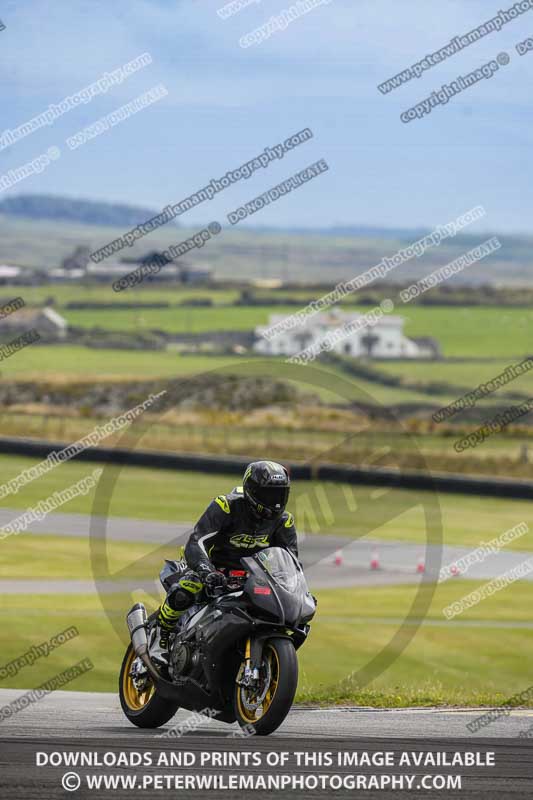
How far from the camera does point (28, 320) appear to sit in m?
135

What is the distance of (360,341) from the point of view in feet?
460

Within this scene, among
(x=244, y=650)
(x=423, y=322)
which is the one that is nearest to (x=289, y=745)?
(x=244, y=650)

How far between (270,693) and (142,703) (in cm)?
170

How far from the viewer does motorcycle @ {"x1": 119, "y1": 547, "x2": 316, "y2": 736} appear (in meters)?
8.32

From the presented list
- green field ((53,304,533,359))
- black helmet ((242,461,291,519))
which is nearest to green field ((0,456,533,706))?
black helmet ((242,461,291,519))

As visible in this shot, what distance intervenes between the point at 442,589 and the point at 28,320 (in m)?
110

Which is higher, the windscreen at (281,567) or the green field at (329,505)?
the windscreen at (281,567)

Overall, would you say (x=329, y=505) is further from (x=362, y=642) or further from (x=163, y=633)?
(x=163, y=633)

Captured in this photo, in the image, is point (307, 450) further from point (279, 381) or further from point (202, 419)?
point (279, 381)

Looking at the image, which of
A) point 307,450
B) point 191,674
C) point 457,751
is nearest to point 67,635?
point 191,674

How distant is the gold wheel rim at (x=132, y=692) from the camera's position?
966cm

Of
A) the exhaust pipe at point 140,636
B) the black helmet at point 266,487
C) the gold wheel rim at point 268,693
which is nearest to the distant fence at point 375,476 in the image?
the exhaust pipe at point 140,636

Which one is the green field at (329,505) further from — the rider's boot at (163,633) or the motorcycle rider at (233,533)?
the motorcycle rider at (233,533)

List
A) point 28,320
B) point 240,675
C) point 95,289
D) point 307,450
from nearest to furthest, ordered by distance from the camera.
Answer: point 240,675 → point 307,450 → point 28,320 → point 95,289
